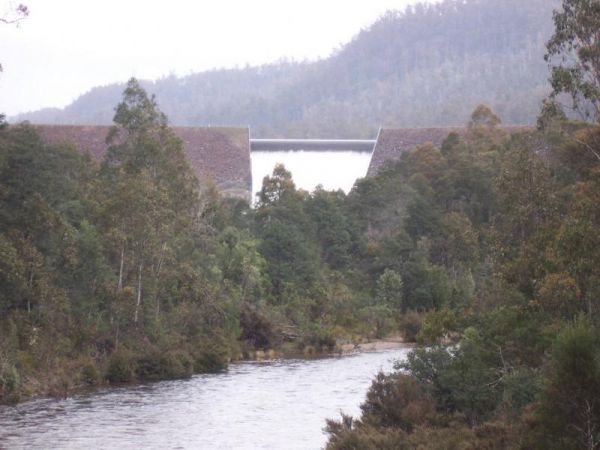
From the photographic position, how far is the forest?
23.5 m

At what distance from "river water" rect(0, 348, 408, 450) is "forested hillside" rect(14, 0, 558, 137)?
260 feet

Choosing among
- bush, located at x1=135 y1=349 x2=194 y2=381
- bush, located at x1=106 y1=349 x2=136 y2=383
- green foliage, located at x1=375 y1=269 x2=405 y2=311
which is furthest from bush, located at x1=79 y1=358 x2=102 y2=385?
green foliage, located at x1=375 y1=269 x2=405 y2=311

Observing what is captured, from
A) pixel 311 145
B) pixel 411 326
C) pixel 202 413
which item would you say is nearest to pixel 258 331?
pixel 411 326

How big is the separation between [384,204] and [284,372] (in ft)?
90.2

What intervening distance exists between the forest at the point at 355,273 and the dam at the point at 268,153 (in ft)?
26.3

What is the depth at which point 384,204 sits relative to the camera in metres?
66.1

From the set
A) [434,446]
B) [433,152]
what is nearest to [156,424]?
[434,446]

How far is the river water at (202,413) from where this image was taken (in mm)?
26500

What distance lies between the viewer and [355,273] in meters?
59.7

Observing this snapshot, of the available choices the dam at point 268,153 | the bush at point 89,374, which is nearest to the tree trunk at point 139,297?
the bush at point 89,374

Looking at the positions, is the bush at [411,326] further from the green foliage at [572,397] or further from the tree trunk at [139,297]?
the green foliage at [572,397]

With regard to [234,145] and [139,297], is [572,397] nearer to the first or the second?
[139,297]

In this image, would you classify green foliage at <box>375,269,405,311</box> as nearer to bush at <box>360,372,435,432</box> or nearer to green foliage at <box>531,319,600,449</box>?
bush at <box>360,372,435,432</box>

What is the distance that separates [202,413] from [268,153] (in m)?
59.9
